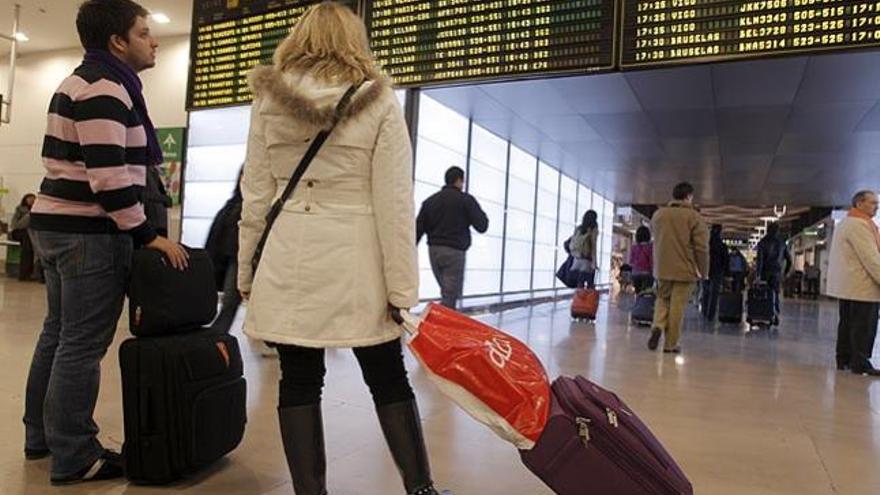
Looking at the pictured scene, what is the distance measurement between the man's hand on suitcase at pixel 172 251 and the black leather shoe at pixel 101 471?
2.23 feet

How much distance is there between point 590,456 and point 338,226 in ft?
2.93

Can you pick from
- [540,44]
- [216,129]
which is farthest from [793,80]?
[216,129]

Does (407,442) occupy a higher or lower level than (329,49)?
lower

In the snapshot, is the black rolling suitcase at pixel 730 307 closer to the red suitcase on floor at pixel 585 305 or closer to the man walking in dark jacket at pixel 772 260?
the man walking in dark jacket at pixel 772 260

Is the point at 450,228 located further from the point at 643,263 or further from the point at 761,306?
the point at 761,306

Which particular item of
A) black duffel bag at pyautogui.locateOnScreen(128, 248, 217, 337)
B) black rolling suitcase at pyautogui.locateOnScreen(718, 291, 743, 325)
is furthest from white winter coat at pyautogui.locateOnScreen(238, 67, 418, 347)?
black rolling suitcase at pyautogui.locateOnScreen(718, 291, 743, 325)

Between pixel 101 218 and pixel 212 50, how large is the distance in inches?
185

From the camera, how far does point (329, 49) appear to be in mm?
1792

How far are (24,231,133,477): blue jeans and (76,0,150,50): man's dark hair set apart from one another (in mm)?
634

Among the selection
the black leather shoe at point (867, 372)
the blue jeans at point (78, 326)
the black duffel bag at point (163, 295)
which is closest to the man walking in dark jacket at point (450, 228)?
the black leather shoe at point (867, 372)

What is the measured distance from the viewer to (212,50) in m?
6.27

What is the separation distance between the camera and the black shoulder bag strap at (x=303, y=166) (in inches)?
68.1

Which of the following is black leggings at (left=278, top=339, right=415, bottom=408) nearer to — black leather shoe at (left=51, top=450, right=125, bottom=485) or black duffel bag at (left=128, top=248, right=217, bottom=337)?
black duffel bag at (left=128, top=248, right=217, bottom=337)

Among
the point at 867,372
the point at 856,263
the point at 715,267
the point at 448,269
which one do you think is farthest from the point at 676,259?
the point at 715,267
